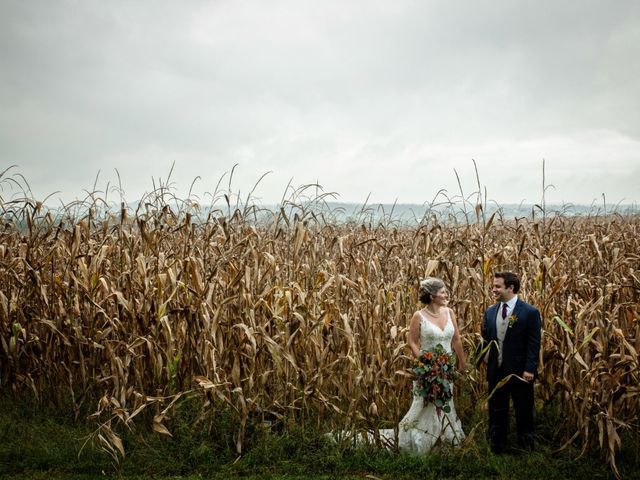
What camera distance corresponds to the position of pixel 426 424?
5117 mm

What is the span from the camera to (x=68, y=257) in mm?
6039

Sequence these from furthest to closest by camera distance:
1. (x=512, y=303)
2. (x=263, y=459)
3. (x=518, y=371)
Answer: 1. (x=512, y=303)
2. (x=518, y=371)
3. (x=263, y=459)

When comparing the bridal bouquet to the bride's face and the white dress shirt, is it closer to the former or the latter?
the bride's face

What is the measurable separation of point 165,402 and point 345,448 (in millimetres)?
2064

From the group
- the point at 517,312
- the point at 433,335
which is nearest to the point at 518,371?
the point at 517,312

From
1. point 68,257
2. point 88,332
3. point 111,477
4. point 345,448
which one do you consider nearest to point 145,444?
point 111,477

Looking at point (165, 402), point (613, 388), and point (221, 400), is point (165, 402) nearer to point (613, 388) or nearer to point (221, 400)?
point (221, 400)

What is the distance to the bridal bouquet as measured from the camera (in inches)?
197

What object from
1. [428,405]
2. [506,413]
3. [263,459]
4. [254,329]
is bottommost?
[263,459]

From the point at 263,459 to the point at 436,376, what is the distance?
194cm

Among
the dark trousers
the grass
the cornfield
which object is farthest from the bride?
the dark trousers

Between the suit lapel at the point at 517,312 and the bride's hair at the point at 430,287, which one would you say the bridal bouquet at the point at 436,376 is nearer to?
the bride's hair at the point at 430,287

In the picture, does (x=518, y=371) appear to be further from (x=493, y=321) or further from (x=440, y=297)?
(x=440, y=297)

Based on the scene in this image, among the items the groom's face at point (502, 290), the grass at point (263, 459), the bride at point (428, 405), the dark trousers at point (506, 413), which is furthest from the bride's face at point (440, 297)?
the grass at point (263, 459)
